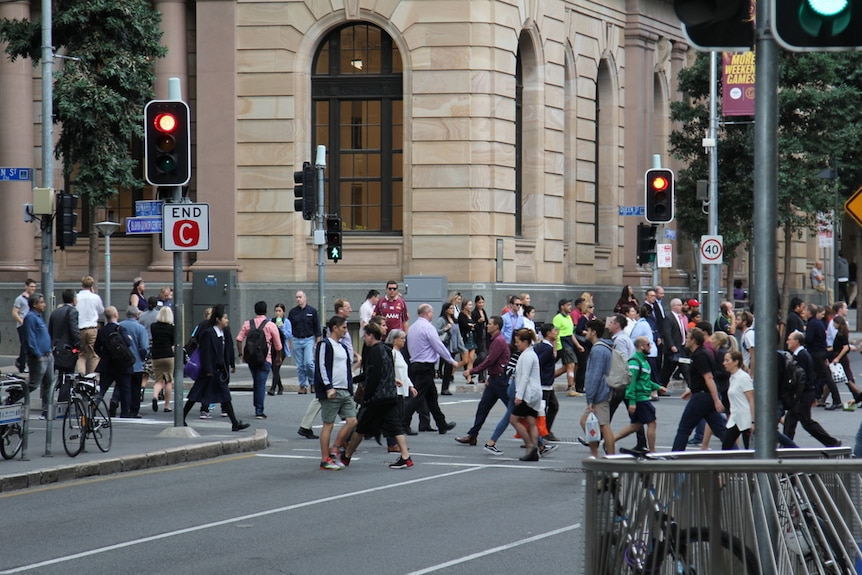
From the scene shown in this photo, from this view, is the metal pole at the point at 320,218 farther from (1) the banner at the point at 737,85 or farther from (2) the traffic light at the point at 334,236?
(1) the banner at the point at 737,85

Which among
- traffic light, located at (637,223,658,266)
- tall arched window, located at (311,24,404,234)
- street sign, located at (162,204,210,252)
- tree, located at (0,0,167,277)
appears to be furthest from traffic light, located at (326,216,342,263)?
street sign, located at (162,204,210,252)

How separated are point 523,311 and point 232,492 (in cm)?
1384

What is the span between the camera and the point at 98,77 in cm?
3178

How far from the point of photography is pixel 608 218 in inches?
1635

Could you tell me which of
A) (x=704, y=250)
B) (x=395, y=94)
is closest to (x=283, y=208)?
(x=395, y=94)

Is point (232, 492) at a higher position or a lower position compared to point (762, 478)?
lower

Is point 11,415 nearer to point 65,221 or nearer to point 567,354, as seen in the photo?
point 65,221

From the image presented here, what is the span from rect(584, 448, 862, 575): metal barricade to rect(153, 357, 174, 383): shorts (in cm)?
1638

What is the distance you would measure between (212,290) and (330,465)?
17836 mm

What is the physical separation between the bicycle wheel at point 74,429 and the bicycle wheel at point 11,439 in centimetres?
54

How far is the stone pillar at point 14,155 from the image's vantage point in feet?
112

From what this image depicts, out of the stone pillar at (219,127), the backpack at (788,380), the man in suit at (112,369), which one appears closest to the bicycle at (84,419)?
the man in suit at (112,369)

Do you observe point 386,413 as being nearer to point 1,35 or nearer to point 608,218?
point 1,35

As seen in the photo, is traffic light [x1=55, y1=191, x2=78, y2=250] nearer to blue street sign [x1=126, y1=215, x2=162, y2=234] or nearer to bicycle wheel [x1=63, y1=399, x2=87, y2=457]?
blue street sign [x1=126, y1=215, x2=162, y2=234]
